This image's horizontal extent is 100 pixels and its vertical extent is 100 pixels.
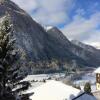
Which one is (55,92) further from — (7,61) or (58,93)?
(7,61)

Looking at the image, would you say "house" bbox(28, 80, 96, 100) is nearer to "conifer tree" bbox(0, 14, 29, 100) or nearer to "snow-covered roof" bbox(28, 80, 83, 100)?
"snow-covered roof" bbox(28, 80, 83, 100)

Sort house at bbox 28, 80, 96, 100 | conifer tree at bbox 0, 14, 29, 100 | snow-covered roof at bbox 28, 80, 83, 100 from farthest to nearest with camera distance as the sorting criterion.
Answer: snow-covered roof at bbox 28, 80, 83, 100 → house at bbox 28, 80, 96, 100 → conifer tree at bbox 0, 14, 29, 100

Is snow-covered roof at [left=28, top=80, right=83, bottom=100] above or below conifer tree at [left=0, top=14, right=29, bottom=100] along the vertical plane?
below

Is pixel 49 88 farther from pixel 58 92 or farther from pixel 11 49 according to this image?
pixel 11 49

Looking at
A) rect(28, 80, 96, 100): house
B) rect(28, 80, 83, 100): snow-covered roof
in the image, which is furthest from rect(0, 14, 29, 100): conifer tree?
rect(28, 80, 83, 100): snow-covered roof

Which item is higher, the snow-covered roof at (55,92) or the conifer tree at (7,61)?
the conifer tree at (7,61)

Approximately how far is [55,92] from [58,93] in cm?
54

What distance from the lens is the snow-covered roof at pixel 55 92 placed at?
36.8 meters

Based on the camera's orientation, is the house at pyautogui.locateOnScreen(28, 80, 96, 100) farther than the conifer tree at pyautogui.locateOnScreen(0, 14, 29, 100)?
Yes

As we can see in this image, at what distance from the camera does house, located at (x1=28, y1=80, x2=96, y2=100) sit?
36125mm

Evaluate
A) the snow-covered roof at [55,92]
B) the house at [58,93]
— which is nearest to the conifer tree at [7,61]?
the house at [58,93]

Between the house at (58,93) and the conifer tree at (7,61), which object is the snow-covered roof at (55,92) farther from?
the conifer tree at (7,61)

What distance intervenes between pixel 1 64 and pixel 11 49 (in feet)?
3.99

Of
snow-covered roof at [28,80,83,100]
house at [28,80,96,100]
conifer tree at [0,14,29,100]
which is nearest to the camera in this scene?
conifer tree at [0,14,29,100]
